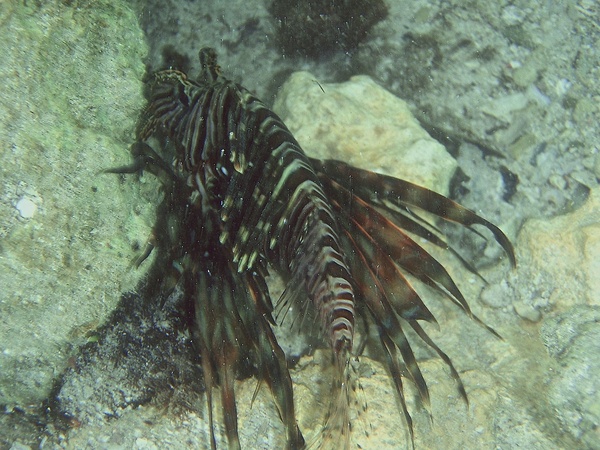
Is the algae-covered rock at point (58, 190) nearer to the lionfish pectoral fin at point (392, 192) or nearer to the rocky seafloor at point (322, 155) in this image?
the rocky seafloor at point (322, 155)

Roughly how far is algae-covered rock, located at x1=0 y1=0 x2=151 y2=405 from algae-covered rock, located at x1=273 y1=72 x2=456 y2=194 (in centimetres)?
124

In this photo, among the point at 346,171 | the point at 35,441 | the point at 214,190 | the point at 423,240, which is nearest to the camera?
the point at 35,441

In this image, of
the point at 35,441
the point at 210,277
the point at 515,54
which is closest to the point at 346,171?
the point at 210,277

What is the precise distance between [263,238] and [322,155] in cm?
110

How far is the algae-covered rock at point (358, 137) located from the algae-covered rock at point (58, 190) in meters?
1.24

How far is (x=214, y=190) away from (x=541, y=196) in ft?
7.90

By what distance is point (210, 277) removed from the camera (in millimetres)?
2447

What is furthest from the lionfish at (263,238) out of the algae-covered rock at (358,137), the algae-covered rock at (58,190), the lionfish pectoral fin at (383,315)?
the algae-covered rock at (358,137)

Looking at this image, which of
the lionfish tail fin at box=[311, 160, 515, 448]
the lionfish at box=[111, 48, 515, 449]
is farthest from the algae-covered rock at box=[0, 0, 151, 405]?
the lionfish tail fin at box=[311, 160, 515, 448]

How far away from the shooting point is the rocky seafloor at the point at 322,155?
222 centimetres

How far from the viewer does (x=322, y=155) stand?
3.27m

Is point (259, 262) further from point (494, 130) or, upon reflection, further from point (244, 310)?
point (494, 130)

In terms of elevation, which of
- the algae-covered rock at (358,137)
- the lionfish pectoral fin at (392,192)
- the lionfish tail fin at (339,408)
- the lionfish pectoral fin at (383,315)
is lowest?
the lionfish tail fin at (339,408)

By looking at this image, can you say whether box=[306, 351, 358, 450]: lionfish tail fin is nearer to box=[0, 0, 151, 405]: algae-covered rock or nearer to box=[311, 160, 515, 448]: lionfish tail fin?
box=[311, 160, 515, 448]: lionfish tail fin
